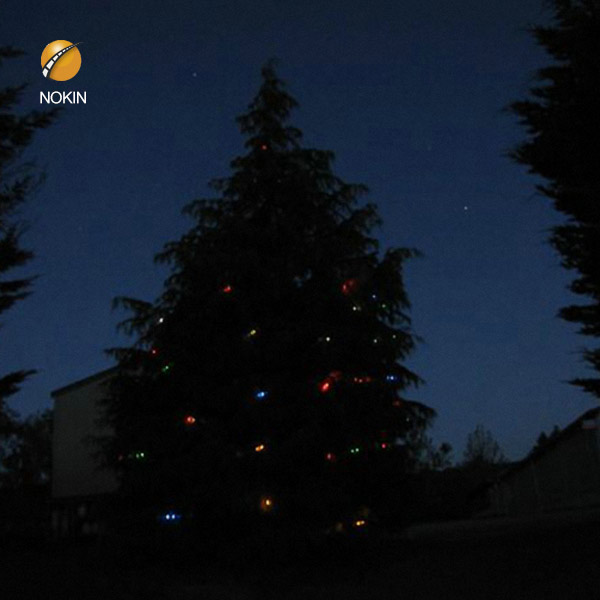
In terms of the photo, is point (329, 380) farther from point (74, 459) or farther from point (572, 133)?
point (74, 459)

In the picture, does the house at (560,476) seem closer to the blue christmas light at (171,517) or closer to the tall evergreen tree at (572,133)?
the tall evergreen tree at (572,133)

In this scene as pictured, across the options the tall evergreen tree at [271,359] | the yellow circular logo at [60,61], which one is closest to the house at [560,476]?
the tall evergreen tree at [271,359]

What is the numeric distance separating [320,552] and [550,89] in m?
9.90

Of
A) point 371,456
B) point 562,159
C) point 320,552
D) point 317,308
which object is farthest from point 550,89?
point 320,552

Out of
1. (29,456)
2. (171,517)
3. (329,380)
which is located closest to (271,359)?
(329,380)

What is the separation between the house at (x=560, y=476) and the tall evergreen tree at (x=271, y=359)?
41.3ft

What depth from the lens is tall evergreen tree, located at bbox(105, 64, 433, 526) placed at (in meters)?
13.4

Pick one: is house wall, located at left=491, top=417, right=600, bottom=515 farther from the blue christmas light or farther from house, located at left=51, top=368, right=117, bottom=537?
house, located at left=51, top=368, right=117, bottom=537

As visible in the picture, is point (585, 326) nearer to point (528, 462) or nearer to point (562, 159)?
point (562, 159)

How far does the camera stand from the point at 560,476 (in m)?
27.9

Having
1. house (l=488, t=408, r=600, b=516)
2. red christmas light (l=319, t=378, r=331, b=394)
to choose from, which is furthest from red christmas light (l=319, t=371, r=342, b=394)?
house (l=488, t=408, r=600, b=516)

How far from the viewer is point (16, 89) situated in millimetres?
13242

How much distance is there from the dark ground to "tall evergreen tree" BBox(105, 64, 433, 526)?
104 cm

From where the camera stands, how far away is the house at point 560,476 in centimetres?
2483
